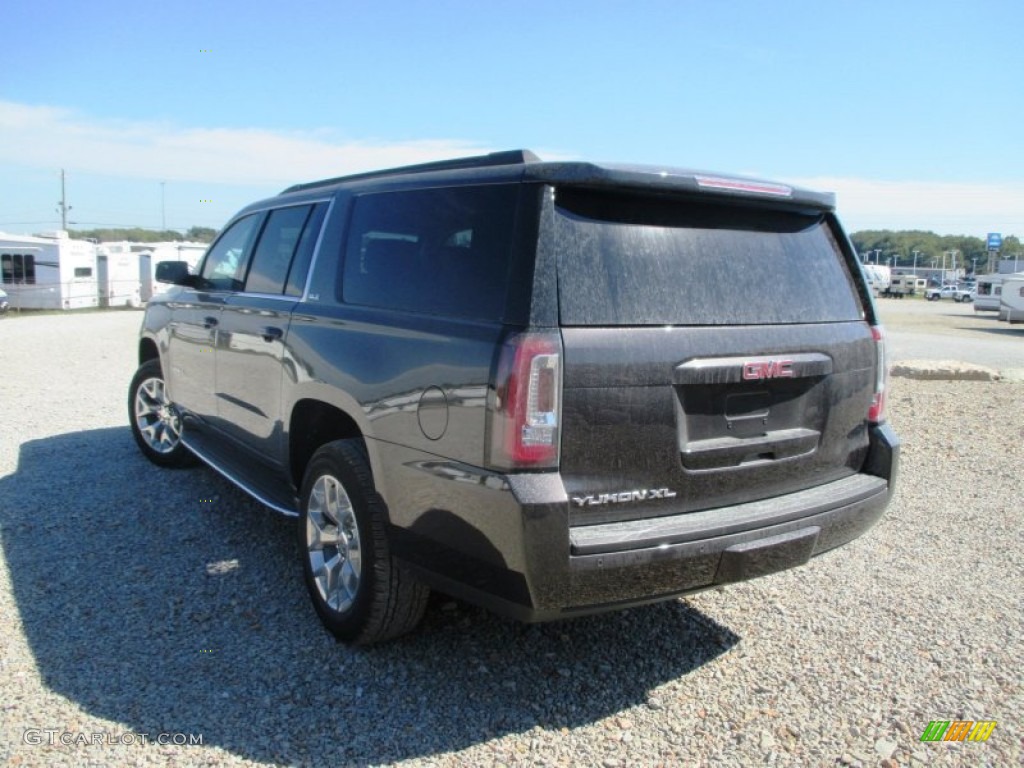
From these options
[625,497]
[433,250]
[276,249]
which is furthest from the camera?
[276,249]

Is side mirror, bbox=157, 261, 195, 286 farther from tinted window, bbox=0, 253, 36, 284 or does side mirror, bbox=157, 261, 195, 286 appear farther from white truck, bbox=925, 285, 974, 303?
white truck, bbox=925, 285, 974, 303

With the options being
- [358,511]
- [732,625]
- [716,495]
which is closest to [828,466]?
[716,495]

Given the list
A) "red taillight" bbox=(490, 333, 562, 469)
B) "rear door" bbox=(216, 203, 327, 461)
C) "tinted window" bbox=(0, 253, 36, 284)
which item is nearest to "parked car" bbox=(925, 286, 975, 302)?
"tinted window" bbox=(0, 253, 36, 284)

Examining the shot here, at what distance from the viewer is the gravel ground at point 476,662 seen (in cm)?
284

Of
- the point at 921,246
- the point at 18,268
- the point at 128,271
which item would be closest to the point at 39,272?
the point at 18,268

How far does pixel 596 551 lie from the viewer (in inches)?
103

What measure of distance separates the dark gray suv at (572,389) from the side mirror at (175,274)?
190 cm

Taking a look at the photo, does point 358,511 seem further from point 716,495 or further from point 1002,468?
point 1002,468

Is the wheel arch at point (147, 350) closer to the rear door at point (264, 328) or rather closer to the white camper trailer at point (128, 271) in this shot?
the rear door at point (264, 328)

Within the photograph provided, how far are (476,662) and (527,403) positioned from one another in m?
1.38

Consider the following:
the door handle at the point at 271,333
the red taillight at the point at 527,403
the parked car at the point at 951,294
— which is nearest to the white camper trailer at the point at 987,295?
the parked car at the point at 951,294

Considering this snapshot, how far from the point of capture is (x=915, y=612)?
12.9 feet

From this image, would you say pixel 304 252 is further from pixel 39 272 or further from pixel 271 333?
pixel 39 272

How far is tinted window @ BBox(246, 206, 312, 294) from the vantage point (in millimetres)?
4266
